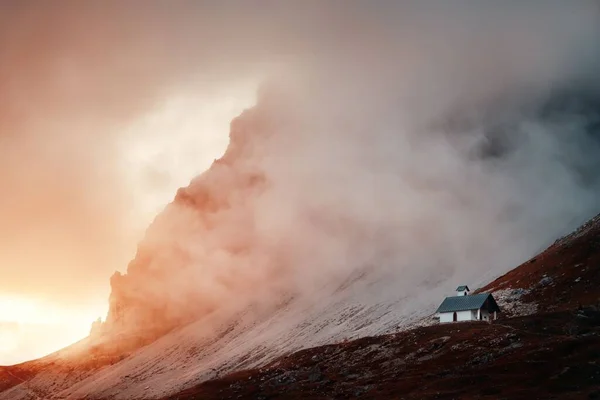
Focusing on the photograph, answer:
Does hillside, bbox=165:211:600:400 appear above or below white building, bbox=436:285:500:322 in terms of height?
below

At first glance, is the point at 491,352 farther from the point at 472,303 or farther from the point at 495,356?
the point at 472,303

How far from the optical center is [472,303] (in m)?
156

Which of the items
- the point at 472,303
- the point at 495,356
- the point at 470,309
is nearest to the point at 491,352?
the point at 495,356

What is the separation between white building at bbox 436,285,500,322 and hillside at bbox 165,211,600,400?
14.0 ft

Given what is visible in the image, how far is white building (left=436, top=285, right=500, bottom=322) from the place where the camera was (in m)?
154

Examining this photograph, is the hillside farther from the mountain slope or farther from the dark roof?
the dark roof

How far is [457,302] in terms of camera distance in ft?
529

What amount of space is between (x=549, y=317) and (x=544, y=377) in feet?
127

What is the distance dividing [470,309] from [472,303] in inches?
80.2

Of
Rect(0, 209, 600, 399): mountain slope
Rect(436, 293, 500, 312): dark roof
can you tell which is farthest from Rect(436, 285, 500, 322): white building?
Rect(0, 209, 600, 399): mountain slope

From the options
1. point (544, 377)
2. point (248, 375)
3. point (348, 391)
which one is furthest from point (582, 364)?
point (248, 375)

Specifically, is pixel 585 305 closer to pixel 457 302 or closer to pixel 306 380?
pixel 457 302

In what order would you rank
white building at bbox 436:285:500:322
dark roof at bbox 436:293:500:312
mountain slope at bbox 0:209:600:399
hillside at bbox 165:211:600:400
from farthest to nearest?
1. dark roof at bbox 436:293:500:312
2. white building at bbox 436:285:500:322
3. mountain slope at bbox 0:209:600:399
4. hillside at bbox 165:211:600:400

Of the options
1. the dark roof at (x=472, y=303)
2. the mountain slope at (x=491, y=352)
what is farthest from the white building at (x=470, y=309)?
the mountain slope at (x=491, y=352)
